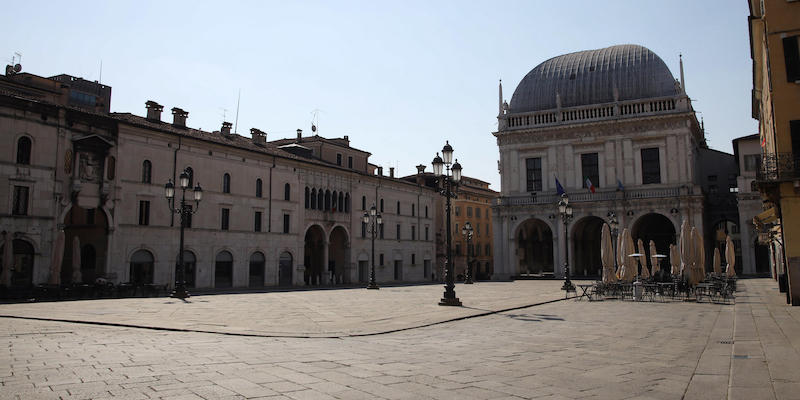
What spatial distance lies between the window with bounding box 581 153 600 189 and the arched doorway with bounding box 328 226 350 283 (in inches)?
914

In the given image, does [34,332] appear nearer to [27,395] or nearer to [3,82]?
[27,395]

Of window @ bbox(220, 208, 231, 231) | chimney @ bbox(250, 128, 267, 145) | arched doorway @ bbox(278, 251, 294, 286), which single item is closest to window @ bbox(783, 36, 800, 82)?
window @ bbox(220, 208, 231, 231)

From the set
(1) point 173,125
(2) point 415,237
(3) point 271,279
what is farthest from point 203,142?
(2) point 415,237

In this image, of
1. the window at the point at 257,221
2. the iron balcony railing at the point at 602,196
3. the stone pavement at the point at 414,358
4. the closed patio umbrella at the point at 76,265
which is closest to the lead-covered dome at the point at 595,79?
the iron balcony railing at the point at 602,196

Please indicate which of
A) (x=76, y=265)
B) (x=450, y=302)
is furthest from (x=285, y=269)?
(x=450, y=302)

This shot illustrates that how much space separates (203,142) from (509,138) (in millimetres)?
29337

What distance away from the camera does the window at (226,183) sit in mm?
43125

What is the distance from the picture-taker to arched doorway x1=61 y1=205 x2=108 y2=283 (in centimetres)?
3566

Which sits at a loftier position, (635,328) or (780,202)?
(780,202)

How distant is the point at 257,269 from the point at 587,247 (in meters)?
31.8

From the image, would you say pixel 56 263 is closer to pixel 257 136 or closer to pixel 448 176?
pixel 448 176

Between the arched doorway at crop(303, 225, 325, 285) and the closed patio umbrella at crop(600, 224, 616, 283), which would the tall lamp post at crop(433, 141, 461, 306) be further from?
the arched doorway at crop(303, 225, 325, 285)

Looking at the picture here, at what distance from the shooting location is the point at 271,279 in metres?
45.9

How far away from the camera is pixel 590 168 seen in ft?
176
